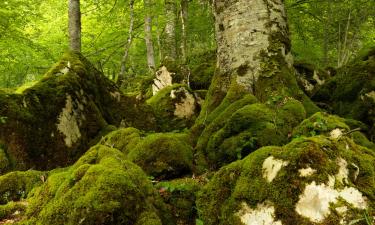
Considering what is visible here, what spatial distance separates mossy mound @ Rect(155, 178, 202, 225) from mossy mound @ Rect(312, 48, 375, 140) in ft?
10.6

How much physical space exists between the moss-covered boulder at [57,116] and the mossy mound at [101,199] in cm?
292

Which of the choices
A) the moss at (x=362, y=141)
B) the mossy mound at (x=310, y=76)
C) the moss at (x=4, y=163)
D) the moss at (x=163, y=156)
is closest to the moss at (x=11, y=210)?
the moss at (x=163, y=156)

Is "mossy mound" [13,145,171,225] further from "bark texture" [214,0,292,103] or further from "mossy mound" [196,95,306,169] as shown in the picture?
"bark texture" [214,0,292,103]

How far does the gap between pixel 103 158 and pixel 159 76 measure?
26.8ft

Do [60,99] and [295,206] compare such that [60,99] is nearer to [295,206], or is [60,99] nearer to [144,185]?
[144,185]

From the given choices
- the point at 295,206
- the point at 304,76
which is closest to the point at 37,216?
the point at 295,206

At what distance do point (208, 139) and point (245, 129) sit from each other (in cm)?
69

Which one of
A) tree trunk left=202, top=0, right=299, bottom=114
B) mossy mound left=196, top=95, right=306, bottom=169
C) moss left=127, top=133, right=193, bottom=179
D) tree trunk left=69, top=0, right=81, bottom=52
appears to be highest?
tree trunk left=69, top=0, right=81, bottom=52

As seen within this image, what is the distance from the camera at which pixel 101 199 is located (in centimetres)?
306

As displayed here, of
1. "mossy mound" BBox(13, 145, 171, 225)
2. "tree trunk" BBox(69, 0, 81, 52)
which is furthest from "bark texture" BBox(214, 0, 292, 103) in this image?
"tree trunk" BBox(69, 0, 81, 52)

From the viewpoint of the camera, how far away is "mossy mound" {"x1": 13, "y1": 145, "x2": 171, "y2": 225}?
302 centimetres

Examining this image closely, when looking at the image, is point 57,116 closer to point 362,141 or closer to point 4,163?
point 4,163

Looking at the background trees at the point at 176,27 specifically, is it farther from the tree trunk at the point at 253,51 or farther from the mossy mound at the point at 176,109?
the tree trunk at the point at 253,51

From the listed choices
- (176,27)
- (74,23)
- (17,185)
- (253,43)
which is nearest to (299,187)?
(253,43)
